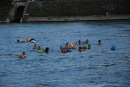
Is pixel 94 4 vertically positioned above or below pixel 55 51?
above

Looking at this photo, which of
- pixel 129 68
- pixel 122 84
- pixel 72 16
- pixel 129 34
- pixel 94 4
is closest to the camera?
pixel 122 84

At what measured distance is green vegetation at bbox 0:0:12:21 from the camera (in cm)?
11919

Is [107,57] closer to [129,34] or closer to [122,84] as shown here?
[122,84]

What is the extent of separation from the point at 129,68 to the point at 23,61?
39.5 feet

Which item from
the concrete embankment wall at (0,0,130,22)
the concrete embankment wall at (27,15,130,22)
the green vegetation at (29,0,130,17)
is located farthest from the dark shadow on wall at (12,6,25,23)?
the concrete embankment wall at (27,15,130,22)

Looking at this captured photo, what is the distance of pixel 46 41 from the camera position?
6900 centimetres

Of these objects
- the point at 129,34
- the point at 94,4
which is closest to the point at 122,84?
the point at 129,34

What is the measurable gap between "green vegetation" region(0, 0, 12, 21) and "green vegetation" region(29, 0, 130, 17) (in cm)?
617

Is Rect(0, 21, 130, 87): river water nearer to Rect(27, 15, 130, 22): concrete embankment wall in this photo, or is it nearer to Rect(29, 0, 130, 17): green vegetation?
Rect(27, 15, 130, 22): concrete embankment wall

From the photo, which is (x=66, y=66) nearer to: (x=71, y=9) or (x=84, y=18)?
(x=84, y=18)

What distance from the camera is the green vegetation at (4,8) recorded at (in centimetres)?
11919

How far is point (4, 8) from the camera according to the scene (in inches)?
4919

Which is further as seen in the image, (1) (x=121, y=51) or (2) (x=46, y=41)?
(2) (x=46, y=41)

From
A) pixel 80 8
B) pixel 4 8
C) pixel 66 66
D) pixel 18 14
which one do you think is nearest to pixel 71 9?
pixel 80 8
